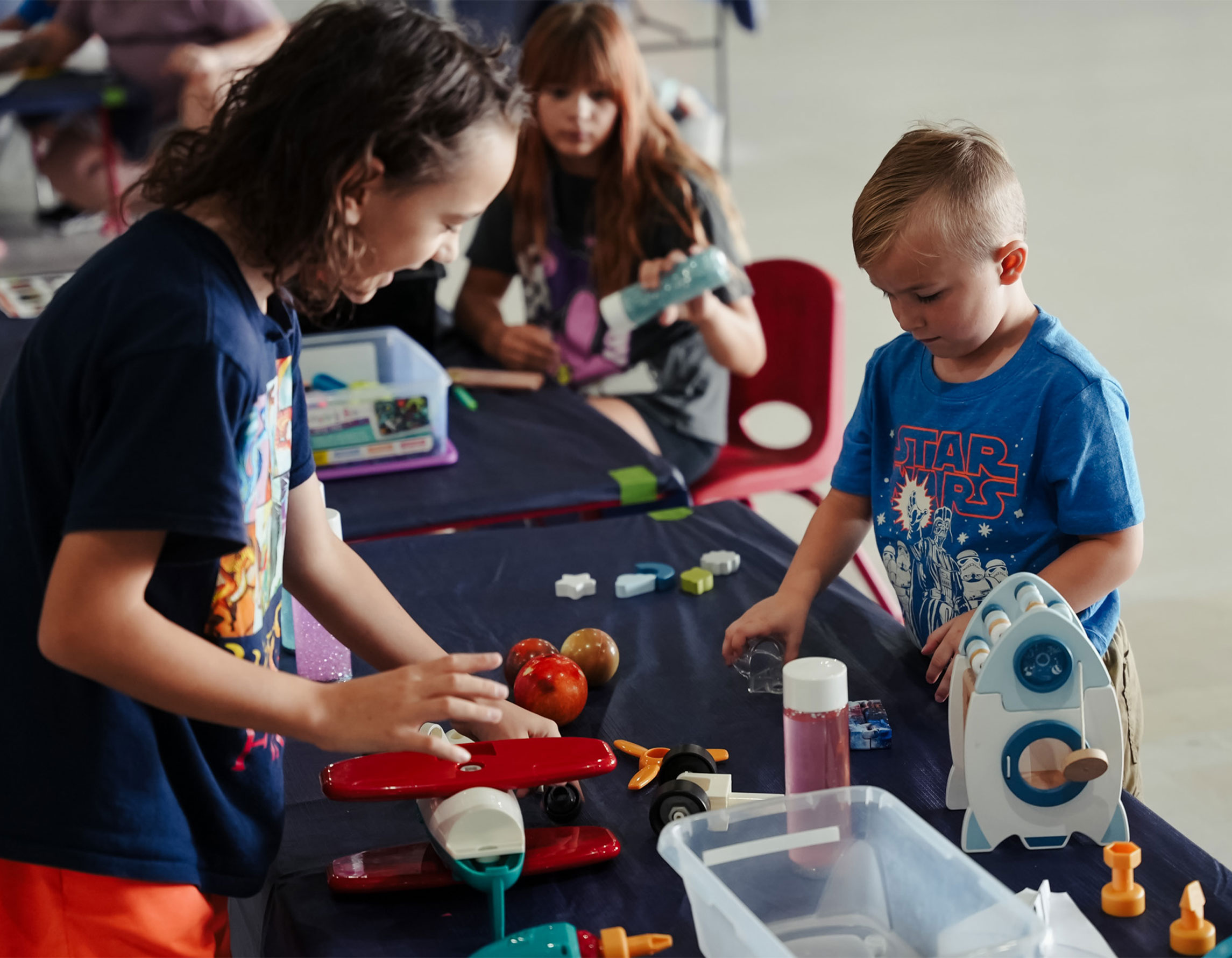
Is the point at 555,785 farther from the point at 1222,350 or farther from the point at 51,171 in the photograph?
the point at 51,171

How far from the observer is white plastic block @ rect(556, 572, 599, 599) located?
135 centimetres

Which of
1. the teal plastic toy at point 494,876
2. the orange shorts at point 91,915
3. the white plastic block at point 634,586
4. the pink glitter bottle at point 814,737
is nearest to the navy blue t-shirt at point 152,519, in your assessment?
the orange shorts at point 91,915

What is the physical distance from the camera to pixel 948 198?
1.07m

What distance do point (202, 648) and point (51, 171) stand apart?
478 centimetres

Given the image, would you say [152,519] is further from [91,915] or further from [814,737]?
[814,737]

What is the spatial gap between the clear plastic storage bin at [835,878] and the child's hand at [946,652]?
0.21 m

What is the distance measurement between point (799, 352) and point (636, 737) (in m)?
1.31

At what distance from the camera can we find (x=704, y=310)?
1.94m

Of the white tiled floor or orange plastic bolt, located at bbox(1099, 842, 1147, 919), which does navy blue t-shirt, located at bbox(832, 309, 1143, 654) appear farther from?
the white tiled floor

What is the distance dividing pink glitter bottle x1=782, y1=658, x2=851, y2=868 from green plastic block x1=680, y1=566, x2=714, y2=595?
0.41 m

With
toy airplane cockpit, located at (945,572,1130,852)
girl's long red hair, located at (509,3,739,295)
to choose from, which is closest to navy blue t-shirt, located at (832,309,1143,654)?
toy airplane cockpit, located at (945,572,1130,852)

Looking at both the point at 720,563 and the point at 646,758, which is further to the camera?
the point at 720,563

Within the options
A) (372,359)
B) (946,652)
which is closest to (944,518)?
(946,652)

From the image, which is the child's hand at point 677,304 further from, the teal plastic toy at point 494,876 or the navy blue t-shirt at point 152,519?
the teal plastic toy at point 494,876
